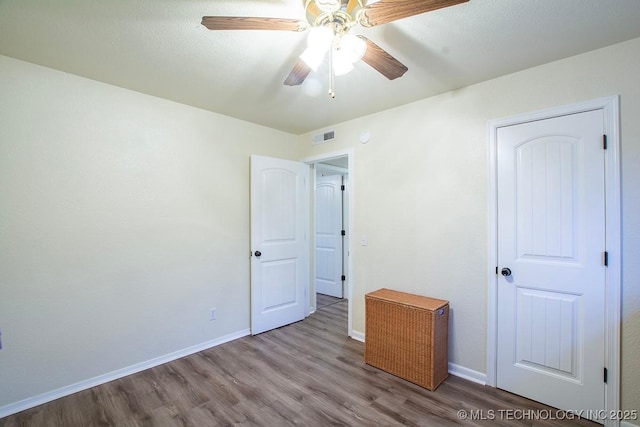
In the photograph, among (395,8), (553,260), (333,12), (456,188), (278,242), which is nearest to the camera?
(395,8)

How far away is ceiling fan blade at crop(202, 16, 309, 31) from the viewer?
1313mm

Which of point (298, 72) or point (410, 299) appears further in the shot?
point (410, 299)

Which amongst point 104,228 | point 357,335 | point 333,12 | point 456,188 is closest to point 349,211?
point 456,188

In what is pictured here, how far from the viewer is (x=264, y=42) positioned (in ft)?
6.04

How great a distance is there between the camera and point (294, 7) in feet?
5.12

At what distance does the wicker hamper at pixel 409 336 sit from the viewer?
230 centimetres

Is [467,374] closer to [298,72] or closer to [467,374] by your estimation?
[467,374]

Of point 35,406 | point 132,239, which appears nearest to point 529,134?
point 132,239

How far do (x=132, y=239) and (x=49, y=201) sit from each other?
24.8 inches

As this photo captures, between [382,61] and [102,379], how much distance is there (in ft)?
10.5

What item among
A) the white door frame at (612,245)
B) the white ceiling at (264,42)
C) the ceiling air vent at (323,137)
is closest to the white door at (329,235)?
the ceiling air vent at (323,137)

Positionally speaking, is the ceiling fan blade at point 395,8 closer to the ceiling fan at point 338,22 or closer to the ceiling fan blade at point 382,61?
the ceiling fan at point 338,22

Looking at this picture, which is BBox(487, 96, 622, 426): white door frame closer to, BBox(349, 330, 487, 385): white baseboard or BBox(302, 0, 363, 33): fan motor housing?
BBox(349, 330, 487, 385): white baseboard

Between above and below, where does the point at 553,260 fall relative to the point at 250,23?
below
